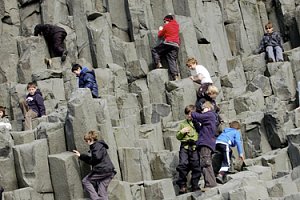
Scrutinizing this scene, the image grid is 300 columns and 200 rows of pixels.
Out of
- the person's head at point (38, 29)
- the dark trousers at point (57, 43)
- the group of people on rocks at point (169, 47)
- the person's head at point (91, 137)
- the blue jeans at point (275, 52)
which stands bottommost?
the person's head at point (91, 137)

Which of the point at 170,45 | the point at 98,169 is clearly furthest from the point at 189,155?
the point at 170,45

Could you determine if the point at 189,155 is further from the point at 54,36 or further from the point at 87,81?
the point at 54,36

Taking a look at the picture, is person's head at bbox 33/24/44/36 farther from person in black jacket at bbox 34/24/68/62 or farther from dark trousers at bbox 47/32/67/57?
dark trousers at bbox 47/32/67/57

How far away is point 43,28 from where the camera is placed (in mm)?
22109

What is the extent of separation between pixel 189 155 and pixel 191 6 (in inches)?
379

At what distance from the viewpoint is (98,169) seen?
1398 centimetres

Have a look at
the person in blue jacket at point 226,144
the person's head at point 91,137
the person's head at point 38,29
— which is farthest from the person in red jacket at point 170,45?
the person's head at point 91,137

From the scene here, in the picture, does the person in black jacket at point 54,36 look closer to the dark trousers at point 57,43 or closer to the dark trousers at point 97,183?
the dark trousers at point 57,43

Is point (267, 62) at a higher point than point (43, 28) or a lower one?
lower

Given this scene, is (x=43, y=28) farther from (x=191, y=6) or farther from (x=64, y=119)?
(x=64, y=119)

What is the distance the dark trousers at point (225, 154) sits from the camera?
600 inches

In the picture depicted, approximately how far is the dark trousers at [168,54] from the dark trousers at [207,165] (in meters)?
6.65

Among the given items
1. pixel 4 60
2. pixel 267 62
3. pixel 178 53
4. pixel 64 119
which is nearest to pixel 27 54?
pixel 4 60

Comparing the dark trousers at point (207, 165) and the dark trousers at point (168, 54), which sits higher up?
the dark trousers at point (168, 54)
